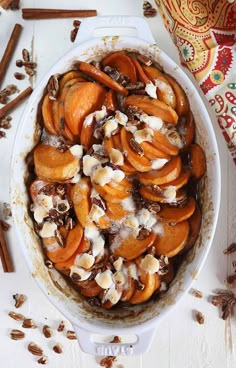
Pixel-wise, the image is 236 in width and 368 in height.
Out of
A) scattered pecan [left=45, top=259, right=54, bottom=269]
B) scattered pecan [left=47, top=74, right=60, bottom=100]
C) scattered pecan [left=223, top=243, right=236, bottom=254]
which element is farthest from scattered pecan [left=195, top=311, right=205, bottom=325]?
scattered pecan [left=47, top=74, right=60, bottom=100]

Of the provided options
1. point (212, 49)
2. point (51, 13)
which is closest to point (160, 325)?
point (212, 49)

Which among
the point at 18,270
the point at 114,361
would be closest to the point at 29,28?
the point at 18,270

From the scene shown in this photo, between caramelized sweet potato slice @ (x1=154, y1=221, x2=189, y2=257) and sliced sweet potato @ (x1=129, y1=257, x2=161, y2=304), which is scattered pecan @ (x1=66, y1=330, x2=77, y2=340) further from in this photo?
caramelized sweet potato slice @ (x1=154, y1=221, x2=189, y2=257)

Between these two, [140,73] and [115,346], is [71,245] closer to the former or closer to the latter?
[115,346]

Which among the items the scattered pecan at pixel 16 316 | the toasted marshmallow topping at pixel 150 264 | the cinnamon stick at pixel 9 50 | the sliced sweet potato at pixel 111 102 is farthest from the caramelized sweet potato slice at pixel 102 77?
the scattered pecan at pixel 16 316

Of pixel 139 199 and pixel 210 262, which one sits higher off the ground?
pixel 139 199

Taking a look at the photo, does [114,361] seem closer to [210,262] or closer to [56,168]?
[210,262]
